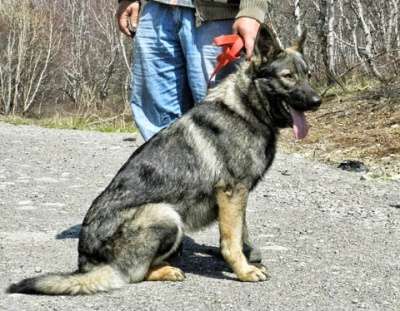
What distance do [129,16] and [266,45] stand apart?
4.02 feet

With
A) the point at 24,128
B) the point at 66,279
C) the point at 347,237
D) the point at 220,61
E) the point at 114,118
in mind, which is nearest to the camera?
the point at 66,279

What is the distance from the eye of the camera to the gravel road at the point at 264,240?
3615 millimetres

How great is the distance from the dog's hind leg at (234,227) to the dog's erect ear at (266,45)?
741 millimetres

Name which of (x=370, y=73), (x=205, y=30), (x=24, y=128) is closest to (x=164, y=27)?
(x=205, y=30)

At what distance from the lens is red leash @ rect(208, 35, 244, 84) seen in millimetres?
3994

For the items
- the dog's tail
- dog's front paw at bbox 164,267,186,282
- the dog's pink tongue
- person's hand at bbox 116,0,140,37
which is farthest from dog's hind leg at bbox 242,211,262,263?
person's hand at bbox 116,0,140,37

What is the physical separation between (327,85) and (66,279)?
11.4m

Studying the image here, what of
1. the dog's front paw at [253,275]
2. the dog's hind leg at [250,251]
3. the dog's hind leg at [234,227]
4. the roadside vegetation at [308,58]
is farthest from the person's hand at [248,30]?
the roadside vegetation at [308,58]

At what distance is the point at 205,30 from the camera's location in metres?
4.33

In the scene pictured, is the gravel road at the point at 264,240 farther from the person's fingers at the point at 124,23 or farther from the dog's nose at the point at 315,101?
the person's fingers at the point at 124,23

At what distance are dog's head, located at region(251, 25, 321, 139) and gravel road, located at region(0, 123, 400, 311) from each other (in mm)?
906

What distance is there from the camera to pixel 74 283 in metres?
3.64

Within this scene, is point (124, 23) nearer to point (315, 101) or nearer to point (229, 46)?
point (229, 46)

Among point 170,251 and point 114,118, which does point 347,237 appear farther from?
point 114,118
